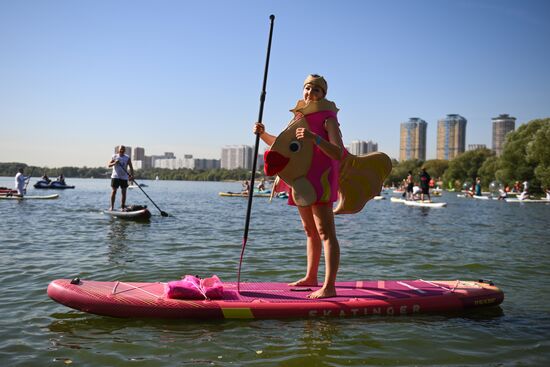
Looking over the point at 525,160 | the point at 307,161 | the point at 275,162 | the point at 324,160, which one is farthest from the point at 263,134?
the point at 525,160

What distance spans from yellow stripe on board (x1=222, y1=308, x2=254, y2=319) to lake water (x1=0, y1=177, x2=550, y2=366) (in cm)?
9

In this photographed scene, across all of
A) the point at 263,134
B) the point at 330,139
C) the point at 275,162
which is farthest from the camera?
the point at 263,134

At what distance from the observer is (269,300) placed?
17.7 ft

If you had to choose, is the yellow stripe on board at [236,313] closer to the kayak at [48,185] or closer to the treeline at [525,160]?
the treeline at [525,160]

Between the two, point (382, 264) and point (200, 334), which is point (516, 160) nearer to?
point (382, 264)

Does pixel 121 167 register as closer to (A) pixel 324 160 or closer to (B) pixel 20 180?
(A) pixel 324 160

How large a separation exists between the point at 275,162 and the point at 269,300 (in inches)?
62.2

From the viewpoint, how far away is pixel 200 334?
484 cm

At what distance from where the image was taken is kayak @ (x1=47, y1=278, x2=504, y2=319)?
5.12m

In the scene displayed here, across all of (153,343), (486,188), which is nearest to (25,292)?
(153,343)

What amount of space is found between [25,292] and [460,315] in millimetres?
5607

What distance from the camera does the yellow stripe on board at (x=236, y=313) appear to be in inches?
204

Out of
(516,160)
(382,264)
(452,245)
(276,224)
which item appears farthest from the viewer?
(516,160)

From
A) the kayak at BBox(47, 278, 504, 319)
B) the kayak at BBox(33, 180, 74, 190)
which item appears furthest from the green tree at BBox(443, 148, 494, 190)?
the kayak at BBox(47, 278, 504, 319)
